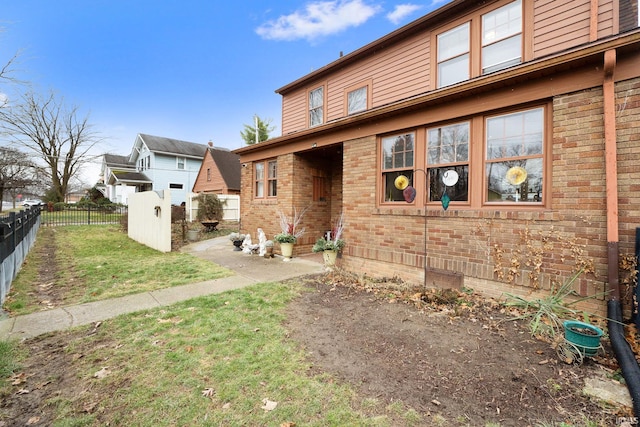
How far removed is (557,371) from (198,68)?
20.3 m

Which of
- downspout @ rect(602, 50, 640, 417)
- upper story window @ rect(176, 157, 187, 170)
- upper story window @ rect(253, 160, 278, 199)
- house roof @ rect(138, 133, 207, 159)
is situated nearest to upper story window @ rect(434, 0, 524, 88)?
downspout @ rect(602, 50, 640, 417)

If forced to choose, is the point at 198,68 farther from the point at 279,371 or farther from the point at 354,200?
the point at 279,371

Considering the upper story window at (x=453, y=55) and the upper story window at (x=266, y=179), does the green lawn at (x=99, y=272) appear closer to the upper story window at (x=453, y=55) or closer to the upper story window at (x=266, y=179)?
the upper story window at (x=266, y=179)

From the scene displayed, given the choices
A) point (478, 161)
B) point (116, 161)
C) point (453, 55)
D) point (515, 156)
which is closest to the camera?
point (515, 156)

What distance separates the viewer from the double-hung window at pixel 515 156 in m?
4.33

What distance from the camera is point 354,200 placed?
671 centimetres

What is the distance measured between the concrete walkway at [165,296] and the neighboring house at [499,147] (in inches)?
65.8

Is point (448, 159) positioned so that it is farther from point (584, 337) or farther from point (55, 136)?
point (55, 136)

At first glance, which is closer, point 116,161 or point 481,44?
point 481,44

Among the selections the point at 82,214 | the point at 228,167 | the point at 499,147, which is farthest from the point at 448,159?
the point at 82,214

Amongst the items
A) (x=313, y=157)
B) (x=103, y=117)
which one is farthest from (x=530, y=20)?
(x=103, y=117)

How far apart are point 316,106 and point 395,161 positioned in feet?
16.9

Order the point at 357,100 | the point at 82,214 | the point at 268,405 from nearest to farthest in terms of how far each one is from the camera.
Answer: the point at 268,405
the point at 357,100
the point at 82,214

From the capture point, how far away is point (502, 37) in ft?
19.7
